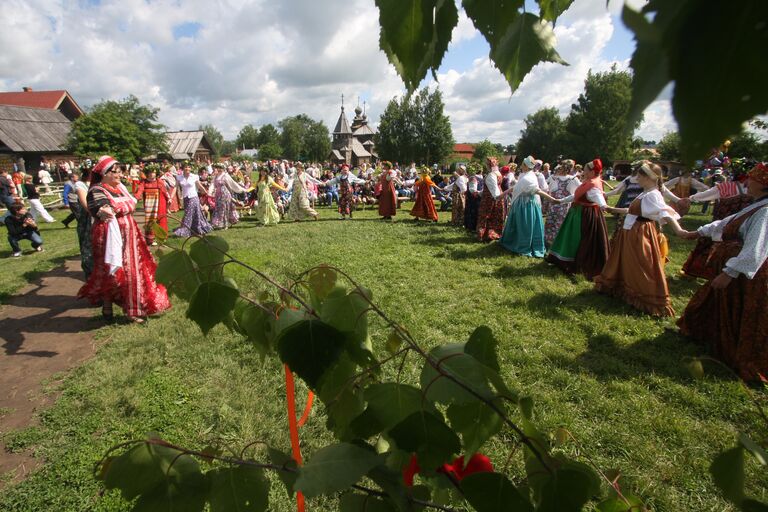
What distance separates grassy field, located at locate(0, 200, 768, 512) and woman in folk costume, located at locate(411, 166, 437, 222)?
6.60m

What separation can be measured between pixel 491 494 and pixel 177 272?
2.85 feet

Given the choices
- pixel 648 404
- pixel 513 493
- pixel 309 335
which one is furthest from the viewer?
pixel 648 404

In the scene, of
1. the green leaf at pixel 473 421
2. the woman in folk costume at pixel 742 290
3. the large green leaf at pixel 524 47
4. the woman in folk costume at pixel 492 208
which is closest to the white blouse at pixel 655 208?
the woman in folk costume at pixel 742 290

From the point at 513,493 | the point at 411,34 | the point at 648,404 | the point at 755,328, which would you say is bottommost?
the point at 648,404

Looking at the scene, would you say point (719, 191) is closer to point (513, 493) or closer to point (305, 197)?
point (513, 493)

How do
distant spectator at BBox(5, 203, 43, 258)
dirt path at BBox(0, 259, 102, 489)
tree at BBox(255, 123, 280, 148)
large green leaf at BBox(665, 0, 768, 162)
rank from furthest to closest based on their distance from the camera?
tree at BBox(255, 123, 280, 148)
distant spectator at BBox(5, 203, 43, 258)
dirt path at BBox(0, 259, 102, 489)
large green leaf at BBox(665, 0, 768, 162)

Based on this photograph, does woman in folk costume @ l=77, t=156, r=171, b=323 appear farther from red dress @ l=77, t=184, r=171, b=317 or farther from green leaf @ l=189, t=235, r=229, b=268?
green leaf @ l=189, t=235, r=229, b=268

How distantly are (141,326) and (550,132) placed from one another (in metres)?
65.8

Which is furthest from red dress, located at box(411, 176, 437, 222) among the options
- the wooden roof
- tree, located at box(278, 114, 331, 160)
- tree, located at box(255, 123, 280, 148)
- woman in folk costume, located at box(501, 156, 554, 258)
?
tree, located at box(255, 123, 280, 148)

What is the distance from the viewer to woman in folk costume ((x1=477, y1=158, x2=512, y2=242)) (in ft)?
29.1

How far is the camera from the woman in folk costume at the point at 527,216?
780 centimetres

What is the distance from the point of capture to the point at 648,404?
3.35 meters

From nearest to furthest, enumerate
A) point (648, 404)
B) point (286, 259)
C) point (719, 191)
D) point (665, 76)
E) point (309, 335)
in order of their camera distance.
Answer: point (665, 76), point (309, 335), point (648, 404), point (719, 191), point (286, 259)

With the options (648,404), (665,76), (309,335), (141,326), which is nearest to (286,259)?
(141,326)
